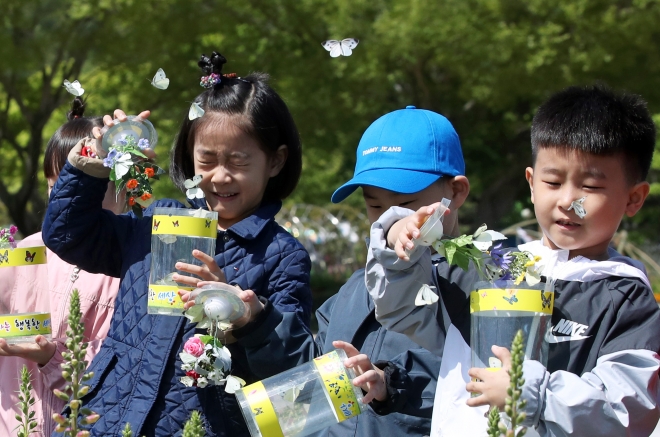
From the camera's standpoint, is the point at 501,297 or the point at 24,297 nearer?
the point at 501,297

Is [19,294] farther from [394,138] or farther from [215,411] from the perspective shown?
[394,138]

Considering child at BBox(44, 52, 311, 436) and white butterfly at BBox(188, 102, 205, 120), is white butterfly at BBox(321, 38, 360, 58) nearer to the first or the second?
child at BBox(44, 52, 311, 436)

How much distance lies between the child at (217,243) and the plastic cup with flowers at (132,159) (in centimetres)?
5

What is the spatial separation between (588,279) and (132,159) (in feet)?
4.60

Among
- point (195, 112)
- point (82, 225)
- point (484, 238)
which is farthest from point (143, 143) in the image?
point (484, 238)

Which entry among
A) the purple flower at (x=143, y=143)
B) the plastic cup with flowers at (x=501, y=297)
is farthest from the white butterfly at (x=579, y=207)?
the purple flower at (x=143, y=143)

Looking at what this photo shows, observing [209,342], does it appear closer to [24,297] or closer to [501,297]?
[501,297]

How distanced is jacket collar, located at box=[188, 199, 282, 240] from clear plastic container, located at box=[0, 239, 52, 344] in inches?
23.0

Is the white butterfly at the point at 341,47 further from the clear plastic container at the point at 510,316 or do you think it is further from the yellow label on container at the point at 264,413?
the yellow label on container at the point at 264,413

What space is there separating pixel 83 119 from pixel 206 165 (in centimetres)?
112

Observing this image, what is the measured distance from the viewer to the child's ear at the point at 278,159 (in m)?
3.13

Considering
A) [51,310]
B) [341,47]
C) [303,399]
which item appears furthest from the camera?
[51,310]

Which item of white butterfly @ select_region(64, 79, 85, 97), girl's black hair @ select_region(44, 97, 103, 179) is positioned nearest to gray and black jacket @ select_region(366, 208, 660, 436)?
white butterfly @ select_region(64, 79, 85, 97)

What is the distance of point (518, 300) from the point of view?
7.02 ft
